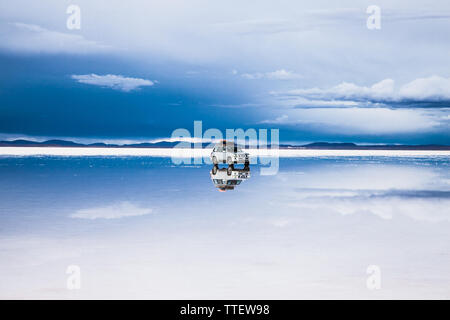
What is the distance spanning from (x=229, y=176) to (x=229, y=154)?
0.64 metres

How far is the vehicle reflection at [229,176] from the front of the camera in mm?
11492

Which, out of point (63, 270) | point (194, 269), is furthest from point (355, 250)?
point (63, 270)

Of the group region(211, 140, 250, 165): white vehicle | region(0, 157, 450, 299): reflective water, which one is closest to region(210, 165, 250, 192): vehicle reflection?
region(0, 157, 450, 299): reflective water

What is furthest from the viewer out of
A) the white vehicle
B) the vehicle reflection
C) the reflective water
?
the vehicle reflection

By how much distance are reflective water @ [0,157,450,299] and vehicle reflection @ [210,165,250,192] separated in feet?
0.19

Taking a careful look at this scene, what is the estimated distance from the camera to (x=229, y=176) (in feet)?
38.0

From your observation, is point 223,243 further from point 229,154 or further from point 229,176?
point 229,154

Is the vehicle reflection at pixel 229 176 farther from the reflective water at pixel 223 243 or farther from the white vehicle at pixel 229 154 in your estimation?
the white vehicle at pixel 229 154

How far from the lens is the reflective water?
8211 millimetres

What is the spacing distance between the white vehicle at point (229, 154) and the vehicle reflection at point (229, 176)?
0.88 feet

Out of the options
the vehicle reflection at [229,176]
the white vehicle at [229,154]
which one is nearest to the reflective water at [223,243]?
the vehicle reflection at [229,176]

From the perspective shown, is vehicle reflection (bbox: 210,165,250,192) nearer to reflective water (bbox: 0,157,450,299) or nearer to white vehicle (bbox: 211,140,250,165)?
reflective water (bbox: 0,157,450,299)

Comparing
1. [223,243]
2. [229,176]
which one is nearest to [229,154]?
[229,176]

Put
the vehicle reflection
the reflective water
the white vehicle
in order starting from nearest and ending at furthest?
1. the reflective water
2. the white vehicle
3. the vehicle reflection
